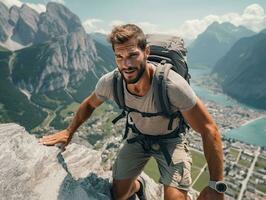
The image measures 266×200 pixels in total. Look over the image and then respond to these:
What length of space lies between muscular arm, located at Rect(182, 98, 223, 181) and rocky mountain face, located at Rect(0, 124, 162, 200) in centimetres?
306

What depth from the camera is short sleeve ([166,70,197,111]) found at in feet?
20.7

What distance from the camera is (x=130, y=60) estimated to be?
259 inches

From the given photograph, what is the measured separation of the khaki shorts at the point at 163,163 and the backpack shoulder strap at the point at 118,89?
1438mm

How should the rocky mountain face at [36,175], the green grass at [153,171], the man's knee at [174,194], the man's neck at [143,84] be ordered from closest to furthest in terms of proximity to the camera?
the man's neck at [143,84], the rocky mountain face at [36,175], the man's knee at [174,194], the green grass at [153,171]

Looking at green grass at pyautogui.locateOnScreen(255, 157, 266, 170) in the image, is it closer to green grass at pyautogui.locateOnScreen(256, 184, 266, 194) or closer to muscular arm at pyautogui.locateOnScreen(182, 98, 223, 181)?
green grass at pyautogui.locateOnScreen(256, 184, 266, 194)

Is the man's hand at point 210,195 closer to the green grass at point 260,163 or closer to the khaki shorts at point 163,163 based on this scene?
the khaki shorts at point 163,163

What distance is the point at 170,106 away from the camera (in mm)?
6750

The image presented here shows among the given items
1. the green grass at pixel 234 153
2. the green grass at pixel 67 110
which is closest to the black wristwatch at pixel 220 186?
the green grass at pixel 234 153

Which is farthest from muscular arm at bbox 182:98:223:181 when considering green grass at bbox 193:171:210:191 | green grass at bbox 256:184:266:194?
green grass at bbox 256:184:266:194

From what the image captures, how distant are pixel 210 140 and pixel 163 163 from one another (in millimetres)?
1773

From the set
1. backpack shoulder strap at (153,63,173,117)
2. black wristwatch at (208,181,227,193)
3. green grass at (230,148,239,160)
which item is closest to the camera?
black wristwatch at (208,181,227,193)

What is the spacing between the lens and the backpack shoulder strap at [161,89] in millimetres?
6500

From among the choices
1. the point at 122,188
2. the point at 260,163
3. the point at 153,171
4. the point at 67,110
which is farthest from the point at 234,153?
the point at 122,188

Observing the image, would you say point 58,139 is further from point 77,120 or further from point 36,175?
point 36,175
